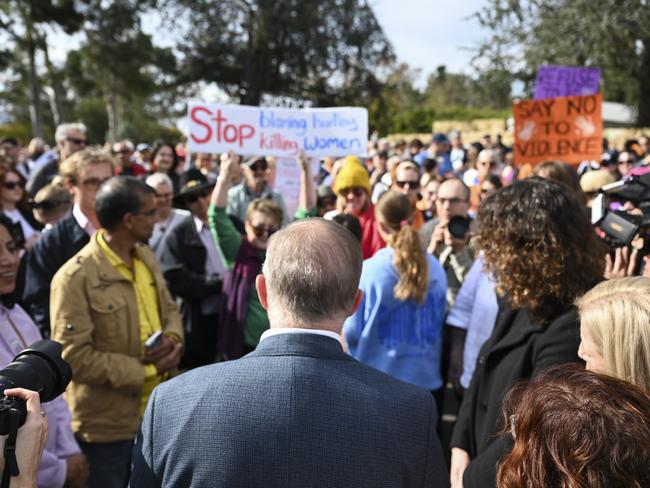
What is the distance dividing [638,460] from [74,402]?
8.48 ft

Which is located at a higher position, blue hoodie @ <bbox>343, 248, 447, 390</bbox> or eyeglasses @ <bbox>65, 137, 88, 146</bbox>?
eyeglasses @ <bbox>65, 137, 88, 146</bbox>

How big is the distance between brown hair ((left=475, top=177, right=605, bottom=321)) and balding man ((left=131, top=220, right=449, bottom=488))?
911 mm

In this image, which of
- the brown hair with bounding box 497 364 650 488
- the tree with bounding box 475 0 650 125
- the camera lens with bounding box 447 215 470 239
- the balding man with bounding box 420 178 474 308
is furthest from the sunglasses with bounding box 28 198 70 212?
the tree with bounding box 475 0 650 125

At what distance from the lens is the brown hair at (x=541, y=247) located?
7.55 ft

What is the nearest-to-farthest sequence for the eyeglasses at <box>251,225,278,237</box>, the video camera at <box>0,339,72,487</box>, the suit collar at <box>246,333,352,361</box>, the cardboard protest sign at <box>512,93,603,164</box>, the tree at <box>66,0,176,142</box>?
the video camera at <box>0,339,72,487</box> < the suit collar at <box>246,333,352,361</box> < the eyeglasses at <box>251,225,278,237</box> < the cardboard protest sign at <box>512,93,603,164</box> < the tree at <box>66,0,176,142</box>

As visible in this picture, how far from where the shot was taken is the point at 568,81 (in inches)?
386

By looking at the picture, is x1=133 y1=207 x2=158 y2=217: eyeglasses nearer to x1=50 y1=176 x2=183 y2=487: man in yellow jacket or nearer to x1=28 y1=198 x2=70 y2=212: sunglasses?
x1=50 y1=176 x2=183 y2=487: man in yellow jacket

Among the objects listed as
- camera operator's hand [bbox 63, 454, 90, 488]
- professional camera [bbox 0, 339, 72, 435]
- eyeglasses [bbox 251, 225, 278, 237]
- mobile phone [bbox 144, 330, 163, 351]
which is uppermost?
eyeglasses [bbox 251, 225, 278, 237]

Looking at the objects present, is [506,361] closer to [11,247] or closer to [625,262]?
[625,262]

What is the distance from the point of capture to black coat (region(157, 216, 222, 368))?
14.3ft

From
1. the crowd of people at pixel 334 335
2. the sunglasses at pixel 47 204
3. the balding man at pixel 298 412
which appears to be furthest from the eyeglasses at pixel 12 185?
the balding man at pixel 298 412

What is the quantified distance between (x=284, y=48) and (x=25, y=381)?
104 feet

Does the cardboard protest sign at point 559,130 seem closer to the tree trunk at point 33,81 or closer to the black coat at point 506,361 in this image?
the black coat at point 506,361

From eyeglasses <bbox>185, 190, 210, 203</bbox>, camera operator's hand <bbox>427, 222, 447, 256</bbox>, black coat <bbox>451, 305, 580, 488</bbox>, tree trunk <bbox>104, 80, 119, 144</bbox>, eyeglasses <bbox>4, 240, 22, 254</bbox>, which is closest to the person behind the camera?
black coat <bbox>451, 305, 580, 488</bbox>
